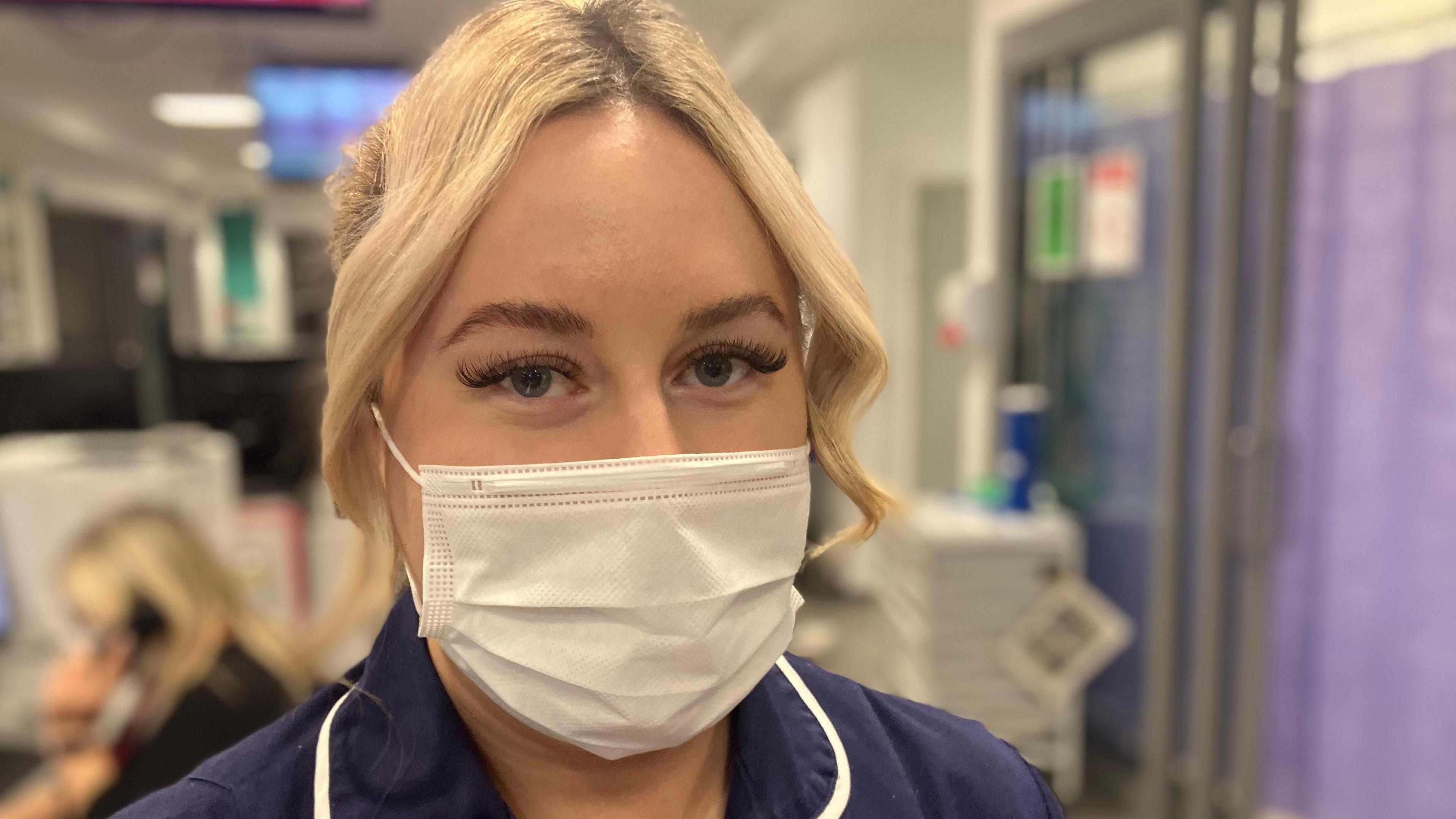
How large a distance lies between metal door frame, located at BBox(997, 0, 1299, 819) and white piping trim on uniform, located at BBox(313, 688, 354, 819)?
217 centimetres

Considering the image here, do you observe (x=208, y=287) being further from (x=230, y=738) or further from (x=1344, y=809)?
(x=1344, y=809)

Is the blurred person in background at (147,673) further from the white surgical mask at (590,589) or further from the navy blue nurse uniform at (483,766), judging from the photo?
the white surgical mask at (590,589)

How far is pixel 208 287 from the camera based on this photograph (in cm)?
673

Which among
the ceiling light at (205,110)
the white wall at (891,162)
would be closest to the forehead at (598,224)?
the white wall at (891,162)

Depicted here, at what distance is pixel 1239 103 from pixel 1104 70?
0.64 m

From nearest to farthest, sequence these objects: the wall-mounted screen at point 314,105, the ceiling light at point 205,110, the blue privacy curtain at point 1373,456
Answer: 1. the blue privacy curtain at point 1373,456
2. the wall-mounted screen at point 314,105
3. the ceiling light at point 205,110

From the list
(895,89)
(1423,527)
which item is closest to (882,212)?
(895,89)

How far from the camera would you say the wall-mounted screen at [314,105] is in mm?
3621

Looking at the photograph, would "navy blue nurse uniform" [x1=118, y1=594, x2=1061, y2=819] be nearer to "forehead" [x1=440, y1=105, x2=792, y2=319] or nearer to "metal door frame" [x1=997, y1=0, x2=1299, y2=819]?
"forehead" [x1=440, y1=105, x2=792, y2=319]

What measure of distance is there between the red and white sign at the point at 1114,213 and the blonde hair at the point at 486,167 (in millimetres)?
2282

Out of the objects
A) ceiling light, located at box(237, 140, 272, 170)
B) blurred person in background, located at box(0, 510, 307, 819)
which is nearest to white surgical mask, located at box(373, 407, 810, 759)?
blurred person in background, located at box(0, 510, 307, 819)

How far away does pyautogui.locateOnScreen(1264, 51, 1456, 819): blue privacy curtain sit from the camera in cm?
222

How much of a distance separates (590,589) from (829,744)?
0.82 feet

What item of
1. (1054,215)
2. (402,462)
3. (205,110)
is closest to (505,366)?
(402,462)
